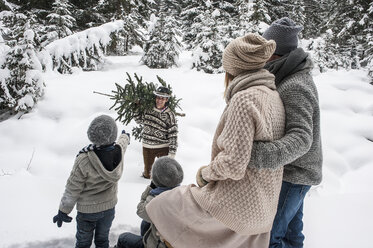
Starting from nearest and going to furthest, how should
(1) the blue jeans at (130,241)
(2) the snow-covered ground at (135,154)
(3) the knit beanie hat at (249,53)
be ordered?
1. (3) the knit beanie hat at (249,53)
2. (1) the blue jeans at (130,241)
3. (2) the snow-covered ground at (135,154)

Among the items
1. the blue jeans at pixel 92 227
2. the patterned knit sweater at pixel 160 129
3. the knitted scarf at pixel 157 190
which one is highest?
the knitted scarf at pixel 157 190

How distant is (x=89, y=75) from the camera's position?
890 cm

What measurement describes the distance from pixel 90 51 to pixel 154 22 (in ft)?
15.6

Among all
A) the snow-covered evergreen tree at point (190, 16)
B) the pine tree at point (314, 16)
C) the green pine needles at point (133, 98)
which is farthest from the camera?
the pine tree at point (314, 16)

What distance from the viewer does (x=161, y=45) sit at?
11.5 metres

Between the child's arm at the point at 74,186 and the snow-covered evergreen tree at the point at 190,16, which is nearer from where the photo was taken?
the child's arm at the point at 74,186

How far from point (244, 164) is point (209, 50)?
11516mm

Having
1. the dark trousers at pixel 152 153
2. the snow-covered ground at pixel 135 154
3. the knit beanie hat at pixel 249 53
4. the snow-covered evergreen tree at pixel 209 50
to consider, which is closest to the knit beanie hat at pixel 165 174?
the knit beanie hat at pixel 249 53

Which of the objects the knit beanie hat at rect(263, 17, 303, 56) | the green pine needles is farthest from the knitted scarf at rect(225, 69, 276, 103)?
the green pine needles

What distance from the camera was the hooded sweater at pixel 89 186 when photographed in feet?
8.16

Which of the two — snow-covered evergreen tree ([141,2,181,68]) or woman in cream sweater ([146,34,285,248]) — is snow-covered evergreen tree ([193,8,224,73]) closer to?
snow-covered evergreen tree ([141,2,181,68])

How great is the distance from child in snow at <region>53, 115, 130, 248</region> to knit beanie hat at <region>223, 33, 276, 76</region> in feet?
4.89

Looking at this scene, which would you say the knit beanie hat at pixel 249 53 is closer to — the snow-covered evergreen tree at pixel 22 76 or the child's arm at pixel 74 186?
the child's arm at pixel 74 186

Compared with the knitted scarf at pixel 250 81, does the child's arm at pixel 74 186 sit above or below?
below
